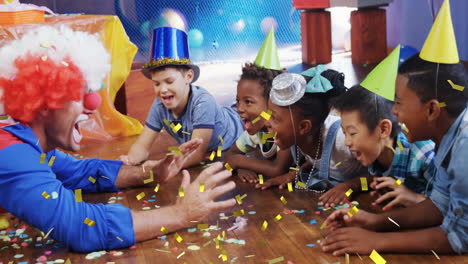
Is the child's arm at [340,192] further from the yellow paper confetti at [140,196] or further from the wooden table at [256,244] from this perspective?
the yellow paper confetti at [140,196]

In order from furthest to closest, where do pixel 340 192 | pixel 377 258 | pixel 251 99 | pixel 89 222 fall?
pixel 251 99 → pixel 340 192 → pixel 89 222 → pixel 377 258

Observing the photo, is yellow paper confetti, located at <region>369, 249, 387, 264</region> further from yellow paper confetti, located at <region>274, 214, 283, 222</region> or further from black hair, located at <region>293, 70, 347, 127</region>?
black hair, located at <region>293, 70, 347, 127</region>

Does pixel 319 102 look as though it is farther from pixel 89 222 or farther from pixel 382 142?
pixel 89 222

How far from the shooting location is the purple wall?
5.08 metres

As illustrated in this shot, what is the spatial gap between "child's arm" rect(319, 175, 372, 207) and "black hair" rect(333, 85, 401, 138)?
Answer: 0.93ft

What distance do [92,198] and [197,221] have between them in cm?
71

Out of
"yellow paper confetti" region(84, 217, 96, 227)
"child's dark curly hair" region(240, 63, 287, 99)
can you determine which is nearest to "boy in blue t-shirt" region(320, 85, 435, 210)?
"child's dark curly hair" region(240, 63, 287, 99)

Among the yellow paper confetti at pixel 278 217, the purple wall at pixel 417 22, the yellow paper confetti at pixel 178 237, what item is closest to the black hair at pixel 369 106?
the yellow paper confetti at pixel 278 217

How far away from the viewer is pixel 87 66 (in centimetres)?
232

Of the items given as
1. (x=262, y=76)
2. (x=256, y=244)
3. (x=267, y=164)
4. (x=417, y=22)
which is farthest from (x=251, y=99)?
(x=417, y=22)

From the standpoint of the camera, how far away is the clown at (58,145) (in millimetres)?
2119

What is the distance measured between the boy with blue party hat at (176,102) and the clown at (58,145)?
0.78 meters

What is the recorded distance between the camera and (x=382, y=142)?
93.0 inches

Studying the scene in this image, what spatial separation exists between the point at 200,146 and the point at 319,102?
76 centimetres
